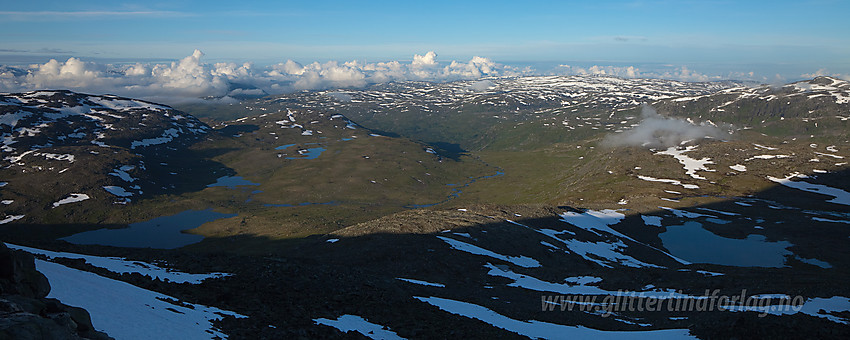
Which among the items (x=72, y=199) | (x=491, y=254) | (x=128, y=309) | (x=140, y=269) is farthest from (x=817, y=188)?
(x=72, y=199)

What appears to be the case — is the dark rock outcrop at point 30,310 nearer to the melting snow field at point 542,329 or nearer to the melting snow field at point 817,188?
the melting snow field at point 542,329

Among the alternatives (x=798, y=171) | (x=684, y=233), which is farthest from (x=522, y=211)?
(x=798, y=171)

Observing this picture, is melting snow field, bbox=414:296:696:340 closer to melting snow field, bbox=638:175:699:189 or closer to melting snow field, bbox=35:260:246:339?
melting snow field, bbox=35:260:246:339

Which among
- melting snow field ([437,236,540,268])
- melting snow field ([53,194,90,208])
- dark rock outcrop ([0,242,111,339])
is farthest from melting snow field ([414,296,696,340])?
melting snow field ([53,194,90,208])

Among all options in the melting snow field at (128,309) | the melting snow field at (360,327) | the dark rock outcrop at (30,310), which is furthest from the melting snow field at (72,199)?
the melting snow field at (360,327)

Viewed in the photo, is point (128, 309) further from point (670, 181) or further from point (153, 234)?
point (670, 181)
